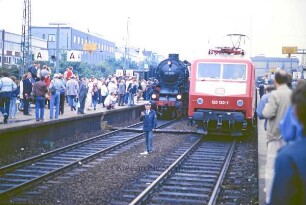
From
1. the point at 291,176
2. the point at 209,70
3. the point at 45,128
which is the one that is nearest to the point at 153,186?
the point at 291,176

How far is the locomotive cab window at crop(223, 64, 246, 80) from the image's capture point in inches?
624

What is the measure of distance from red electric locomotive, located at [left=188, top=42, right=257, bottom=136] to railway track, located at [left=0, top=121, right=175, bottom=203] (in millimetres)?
2896

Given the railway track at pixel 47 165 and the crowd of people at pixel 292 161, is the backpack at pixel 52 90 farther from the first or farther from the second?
the crowd of people at pixel 292 161

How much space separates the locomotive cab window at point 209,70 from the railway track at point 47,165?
353 cm

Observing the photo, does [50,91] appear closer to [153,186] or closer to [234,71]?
[234,71]

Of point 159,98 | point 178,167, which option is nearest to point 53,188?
point 178,167

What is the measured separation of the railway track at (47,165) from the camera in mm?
8768

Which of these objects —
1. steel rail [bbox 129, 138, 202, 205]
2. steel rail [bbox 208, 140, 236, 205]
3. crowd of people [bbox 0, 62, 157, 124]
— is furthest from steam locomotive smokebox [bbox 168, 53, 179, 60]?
steel rail [bbox 129, 138, 202, 205]

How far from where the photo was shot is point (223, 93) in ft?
51.3

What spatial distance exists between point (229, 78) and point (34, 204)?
32.9 feet

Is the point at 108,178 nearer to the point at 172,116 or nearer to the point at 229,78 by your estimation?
the point at 229,78

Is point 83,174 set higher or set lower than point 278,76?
lower

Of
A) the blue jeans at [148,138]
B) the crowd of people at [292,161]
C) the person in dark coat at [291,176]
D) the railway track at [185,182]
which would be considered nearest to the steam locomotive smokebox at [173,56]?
the railway track at [185,182]

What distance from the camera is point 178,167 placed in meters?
11.2
